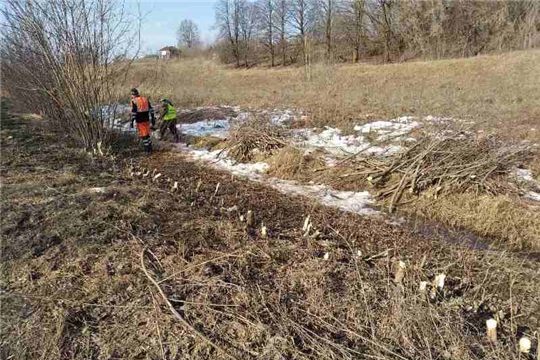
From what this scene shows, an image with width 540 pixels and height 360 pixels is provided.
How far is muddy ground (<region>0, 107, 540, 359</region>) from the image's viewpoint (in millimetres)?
2807

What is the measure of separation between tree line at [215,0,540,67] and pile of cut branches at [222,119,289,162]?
61.9ft

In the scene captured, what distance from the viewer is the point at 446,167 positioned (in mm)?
5836

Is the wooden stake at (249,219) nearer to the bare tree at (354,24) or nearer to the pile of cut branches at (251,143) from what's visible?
the pile of cut branches at (251,143)

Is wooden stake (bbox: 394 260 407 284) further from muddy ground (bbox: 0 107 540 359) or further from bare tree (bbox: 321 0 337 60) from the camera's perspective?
bare tree (bbox: 321 0 337 60)

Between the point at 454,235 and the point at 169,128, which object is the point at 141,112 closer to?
the point at 169,128

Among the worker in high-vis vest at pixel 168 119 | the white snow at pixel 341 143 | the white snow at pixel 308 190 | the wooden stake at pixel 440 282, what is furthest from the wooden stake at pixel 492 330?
the worker in high-vis vest at pixel 168 119

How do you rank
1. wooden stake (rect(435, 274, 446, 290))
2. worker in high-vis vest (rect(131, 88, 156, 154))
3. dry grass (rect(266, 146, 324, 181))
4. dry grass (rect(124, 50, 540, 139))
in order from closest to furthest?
1. wooden stake (rect(435, 274, 446, 290))
2. dry grass (rect(266, 146, 324, 181))
3. worker in high-vis vest (rect(131, 88, 156, 154))
4. dry grass (rect(124, 50, 540, 139))

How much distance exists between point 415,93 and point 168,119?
1119 cm

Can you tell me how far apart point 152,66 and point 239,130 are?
1845 centimetres

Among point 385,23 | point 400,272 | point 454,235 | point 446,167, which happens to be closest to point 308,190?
point 446,167

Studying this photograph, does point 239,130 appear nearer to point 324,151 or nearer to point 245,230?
point 324,151

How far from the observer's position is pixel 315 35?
42.8 meters

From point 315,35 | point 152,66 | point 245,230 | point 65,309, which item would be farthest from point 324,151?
point 315,35

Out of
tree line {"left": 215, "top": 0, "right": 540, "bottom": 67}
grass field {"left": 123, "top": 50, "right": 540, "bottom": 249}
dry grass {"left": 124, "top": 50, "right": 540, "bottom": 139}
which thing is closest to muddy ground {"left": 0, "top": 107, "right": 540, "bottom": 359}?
grass field {"left": 123, "top": 50, "right": 540, "bottom": 249}
